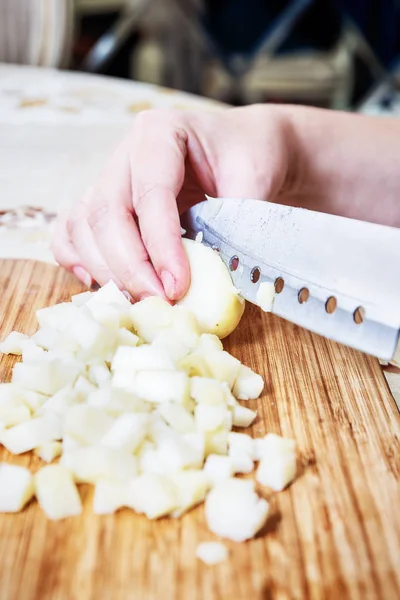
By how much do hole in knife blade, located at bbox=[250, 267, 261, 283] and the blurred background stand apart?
2.71m

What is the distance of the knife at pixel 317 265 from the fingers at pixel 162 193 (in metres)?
0.06

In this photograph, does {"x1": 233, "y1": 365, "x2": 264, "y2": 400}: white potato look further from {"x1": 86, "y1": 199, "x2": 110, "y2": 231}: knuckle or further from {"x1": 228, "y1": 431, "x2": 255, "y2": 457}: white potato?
{"x1": 86, "y1": 199, "x2": 110, "y2": 231}: knuckle

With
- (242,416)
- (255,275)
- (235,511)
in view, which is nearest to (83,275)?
(255,275)

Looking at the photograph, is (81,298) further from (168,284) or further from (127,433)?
(127,433)

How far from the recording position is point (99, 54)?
325 cm

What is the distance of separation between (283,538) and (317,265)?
0.30 m

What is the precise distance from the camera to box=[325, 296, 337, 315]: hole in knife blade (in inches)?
28.4

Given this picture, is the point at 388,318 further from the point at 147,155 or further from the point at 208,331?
the point at 147,155

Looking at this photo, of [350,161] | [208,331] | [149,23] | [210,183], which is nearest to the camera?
[208,331]

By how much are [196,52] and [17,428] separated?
323cm

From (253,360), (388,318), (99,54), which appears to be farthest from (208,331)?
(99,54)

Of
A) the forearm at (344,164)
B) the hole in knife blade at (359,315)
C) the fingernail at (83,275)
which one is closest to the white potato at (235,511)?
the hole in knife blade at (359,315)

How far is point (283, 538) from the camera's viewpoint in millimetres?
562

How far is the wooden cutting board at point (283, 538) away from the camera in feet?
1.70
